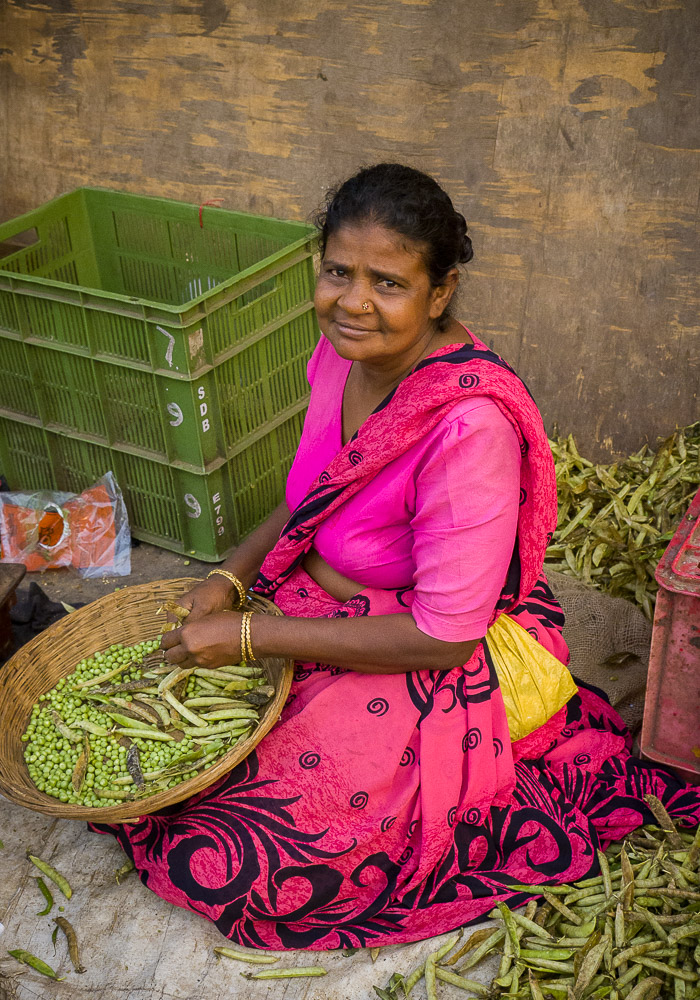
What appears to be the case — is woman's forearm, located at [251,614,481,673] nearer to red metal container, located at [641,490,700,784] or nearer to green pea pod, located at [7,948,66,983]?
red metal container, located at [641,490,700,784]

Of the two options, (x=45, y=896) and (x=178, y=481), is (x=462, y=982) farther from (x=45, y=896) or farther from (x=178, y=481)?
(x=178, y=481)

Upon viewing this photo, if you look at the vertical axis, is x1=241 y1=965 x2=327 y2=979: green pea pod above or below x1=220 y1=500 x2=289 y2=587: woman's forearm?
below

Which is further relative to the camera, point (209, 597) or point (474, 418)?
point (209, 597)

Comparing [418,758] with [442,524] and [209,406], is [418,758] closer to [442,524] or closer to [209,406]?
[442,524]

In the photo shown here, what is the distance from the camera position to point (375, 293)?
80.4 inches

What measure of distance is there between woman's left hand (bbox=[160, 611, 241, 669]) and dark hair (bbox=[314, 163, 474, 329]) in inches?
37.4

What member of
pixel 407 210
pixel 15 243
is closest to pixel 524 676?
pixel 407 210

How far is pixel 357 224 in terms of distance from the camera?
2.00 metres

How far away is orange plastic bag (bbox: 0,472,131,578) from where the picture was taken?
387cm

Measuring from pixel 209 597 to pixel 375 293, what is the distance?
975 mm

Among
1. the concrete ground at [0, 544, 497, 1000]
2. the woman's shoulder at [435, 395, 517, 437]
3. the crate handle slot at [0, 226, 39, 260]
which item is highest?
the woman's shoulder at [435, 395, 517, 437]

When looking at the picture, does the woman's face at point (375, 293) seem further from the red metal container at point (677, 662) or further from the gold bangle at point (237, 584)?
the red metal container at point (677, 662)

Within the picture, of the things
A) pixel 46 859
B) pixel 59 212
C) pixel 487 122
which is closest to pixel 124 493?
pixel 59 212

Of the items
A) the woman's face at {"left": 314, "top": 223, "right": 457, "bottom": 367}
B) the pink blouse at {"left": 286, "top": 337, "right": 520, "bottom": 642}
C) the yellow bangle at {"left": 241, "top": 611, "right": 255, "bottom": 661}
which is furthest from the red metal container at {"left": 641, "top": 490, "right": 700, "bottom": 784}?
the yellow bangle at {"left": 241, "top": 611, "right": 255, "bottom": 661}
